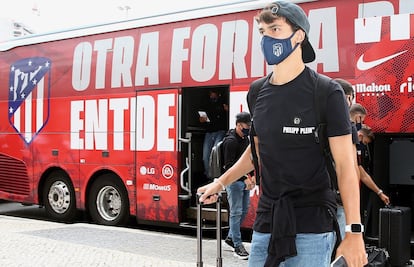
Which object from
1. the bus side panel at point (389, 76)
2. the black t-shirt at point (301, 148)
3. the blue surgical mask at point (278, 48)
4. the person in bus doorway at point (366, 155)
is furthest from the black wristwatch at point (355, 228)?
the bus side panel at point (389, 76)

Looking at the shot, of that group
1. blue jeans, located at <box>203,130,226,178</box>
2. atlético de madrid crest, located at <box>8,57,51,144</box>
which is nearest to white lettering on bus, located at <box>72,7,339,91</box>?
atlético de madrid crest, located at <box>8,57,51,144</box>

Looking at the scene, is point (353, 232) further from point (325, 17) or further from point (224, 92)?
point (224, 92)

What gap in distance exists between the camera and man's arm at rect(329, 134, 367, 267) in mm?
2693

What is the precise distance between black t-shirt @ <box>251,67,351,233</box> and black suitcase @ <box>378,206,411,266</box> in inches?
162

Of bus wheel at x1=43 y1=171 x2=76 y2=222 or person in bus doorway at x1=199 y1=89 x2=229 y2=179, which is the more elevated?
person in bus doorway at x1=199 y1=89 x2=229 y2=179

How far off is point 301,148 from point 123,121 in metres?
7.28

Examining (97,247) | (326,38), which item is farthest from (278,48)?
(97,247)

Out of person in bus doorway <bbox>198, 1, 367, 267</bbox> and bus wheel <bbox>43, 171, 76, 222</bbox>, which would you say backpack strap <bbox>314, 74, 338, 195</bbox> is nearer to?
person in bus doorway <bbox>198, 1, 367, 267</bbox>

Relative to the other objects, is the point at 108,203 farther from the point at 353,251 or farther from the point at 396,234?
the point at 353,251

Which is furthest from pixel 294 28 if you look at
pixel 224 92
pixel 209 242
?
pixel 224 92

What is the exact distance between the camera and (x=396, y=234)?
6.59m

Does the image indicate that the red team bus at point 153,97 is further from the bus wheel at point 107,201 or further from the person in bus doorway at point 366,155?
the person in bus doorway at point 366,155

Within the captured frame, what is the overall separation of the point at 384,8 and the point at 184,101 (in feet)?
11.2

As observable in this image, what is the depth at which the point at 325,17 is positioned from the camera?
7.68 metres
